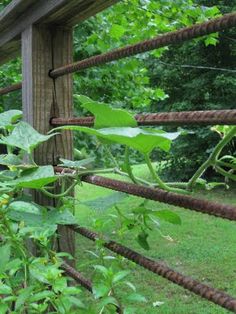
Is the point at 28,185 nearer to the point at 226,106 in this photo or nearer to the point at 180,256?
the point at 180,256

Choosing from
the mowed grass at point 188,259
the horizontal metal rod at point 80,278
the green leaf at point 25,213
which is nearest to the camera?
the green leaf at point 25,213

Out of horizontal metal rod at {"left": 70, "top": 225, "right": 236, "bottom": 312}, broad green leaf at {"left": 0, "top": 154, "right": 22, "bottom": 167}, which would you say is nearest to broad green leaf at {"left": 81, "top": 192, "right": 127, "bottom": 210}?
horizontal metal rod at {"left": 70, "top": 225, "right": 236, "bottom": 312}

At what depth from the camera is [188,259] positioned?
15.2 feet

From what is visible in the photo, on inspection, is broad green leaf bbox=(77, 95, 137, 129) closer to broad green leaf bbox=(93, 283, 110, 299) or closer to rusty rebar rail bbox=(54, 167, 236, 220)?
rusty rebar rail bbox=(54, 167, 236, 220)

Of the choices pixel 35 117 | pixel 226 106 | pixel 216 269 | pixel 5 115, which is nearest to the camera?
pixel 5 115

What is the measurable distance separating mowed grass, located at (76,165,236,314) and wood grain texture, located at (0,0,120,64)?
4.07ft

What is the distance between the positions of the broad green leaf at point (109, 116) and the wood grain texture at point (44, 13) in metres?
0.58

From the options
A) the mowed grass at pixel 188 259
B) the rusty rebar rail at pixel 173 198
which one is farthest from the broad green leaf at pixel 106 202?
the mowed grass at pixel 188 259

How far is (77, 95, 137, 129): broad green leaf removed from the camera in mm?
918

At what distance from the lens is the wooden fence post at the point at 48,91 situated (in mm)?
1658

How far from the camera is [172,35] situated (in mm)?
970

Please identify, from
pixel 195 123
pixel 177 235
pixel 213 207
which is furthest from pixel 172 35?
pixel 177 235

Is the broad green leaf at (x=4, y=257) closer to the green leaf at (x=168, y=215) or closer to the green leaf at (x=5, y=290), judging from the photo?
the green leaf at (x=5, y=290)

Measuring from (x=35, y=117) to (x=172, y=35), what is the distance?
0.79 meters
